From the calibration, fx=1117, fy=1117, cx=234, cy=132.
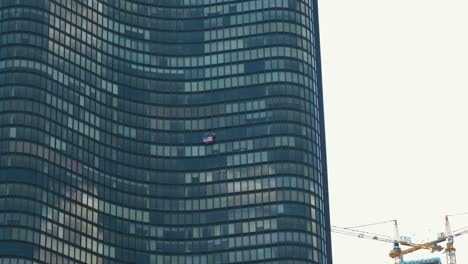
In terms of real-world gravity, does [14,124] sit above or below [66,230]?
above

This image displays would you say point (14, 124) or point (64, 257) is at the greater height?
point (14, 124)

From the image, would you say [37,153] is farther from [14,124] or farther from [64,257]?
[64,257]

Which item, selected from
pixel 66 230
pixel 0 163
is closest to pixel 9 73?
pixel 0 163

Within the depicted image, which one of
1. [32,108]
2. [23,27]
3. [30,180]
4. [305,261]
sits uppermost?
[23,27]

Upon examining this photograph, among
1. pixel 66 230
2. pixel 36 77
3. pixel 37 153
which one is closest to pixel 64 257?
pixel 66 230

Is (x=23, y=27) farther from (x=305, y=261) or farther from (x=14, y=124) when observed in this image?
(x=305, y=261)

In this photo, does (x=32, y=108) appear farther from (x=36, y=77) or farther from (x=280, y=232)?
(x=280, y=232)

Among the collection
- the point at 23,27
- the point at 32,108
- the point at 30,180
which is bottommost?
the point at 30,180
